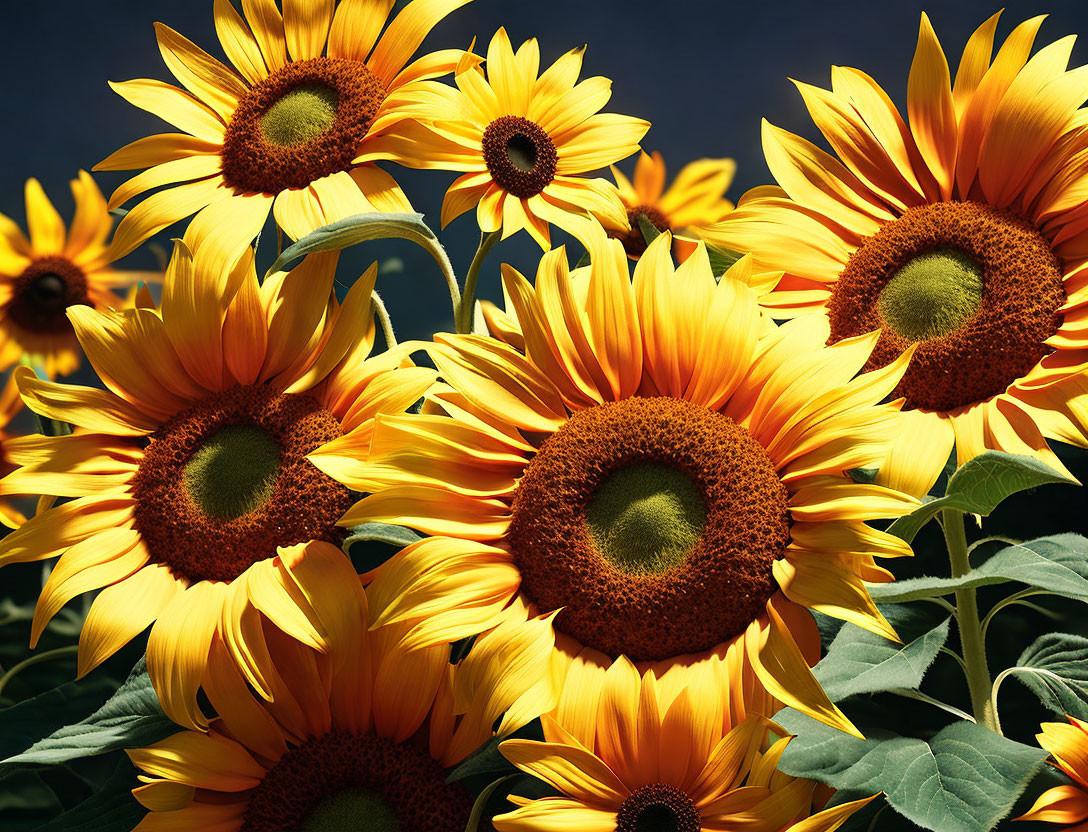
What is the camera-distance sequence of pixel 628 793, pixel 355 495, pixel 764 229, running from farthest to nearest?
1. pixel 764 229
2. pixel 355 495
3. pixel 628 793

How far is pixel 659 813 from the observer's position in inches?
19.0

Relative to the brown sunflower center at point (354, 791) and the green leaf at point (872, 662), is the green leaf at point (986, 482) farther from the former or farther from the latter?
the brown sunflower center at point (354, 791)

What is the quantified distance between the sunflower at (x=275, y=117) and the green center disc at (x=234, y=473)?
0.10 m

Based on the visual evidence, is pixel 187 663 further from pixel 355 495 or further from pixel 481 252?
pixel 481 252

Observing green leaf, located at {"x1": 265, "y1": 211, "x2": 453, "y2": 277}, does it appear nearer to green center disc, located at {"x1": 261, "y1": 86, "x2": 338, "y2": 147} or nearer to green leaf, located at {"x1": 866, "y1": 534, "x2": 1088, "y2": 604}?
green center disc, located at {"x1": 261, "y1": 86, "x2": 338, "y2": 147}

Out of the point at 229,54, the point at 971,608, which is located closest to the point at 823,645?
the point at 971,608

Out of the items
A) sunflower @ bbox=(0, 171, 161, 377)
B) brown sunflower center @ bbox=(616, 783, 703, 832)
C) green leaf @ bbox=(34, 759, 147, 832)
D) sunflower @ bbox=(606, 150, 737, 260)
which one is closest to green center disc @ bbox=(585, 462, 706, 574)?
brown sunflower center @ bbox=(616, 783, 703, 832)

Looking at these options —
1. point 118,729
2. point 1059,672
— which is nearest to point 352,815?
point 118,729

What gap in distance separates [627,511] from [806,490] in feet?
0.29

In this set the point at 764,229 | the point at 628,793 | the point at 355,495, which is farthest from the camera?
the point at 764,229

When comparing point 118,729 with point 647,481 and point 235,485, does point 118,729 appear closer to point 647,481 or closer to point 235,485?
point 235,485

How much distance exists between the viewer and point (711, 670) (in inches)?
19.7

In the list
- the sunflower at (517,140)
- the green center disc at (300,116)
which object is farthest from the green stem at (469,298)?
the green center disc at (300,116)

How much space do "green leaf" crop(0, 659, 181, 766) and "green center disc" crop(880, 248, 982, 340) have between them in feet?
1.50
